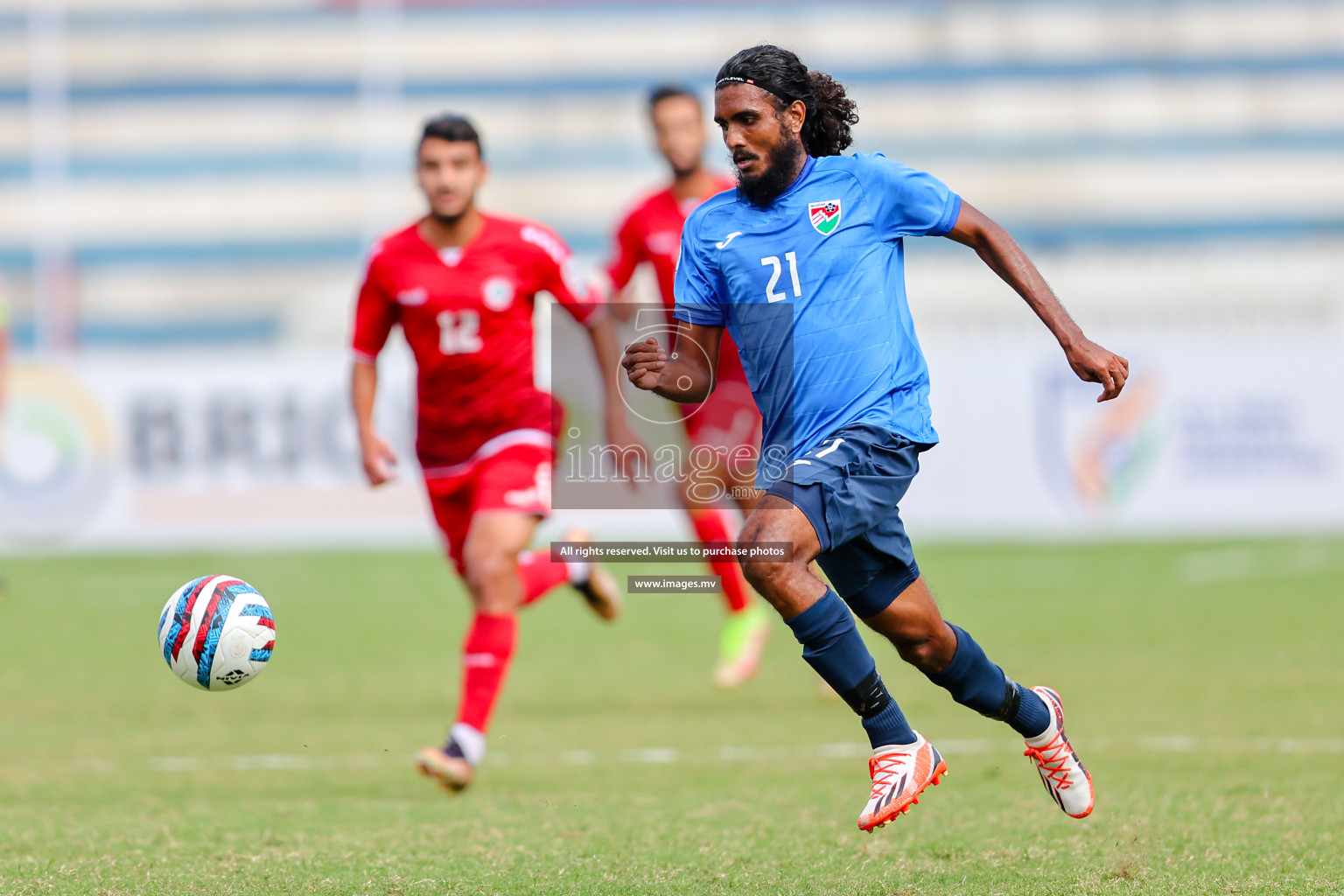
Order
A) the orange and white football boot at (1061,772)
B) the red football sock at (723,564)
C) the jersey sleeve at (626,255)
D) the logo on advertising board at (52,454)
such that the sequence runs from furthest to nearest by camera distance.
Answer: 1. the logo on advertising board at (52,454)
2. the jersey sleeve at (626,255)
3. the red football sock at (723,564)
4. the orange and white football boot at (1061,772)

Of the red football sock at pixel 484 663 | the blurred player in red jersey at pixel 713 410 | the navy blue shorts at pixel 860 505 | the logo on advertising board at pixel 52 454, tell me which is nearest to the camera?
the navy blue shorts at pixel 860 505

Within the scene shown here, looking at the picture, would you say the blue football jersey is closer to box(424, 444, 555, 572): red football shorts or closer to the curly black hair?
the curly black hair

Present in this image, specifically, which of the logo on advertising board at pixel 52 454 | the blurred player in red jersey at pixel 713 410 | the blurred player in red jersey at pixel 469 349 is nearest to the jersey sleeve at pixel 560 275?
the blurred player in red jersey at pixel 469 349

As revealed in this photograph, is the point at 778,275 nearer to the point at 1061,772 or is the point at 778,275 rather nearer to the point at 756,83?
the point at 756,83

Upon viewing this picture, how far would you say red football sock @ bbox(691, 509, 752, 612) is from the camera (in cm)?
916

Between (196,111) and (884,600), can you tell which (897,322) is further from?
(196,111)

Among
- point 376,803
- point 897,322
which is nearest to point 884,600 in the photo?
point 897,322

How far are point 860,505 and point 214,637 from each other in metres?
2.23

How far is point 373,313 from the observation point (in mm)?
7363

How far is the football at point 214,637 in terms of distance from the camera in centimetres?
561

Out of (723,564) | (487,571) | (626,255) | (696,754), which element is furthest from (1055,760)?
(626,255)

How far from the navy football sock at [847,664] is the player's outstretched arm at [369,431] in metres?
2.82

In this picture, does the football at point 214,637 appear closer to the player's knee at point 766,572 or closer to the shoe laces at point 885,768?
the player's knee at point 766,572

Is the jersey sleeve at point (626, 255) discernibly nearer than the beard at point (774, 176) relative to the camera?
No
